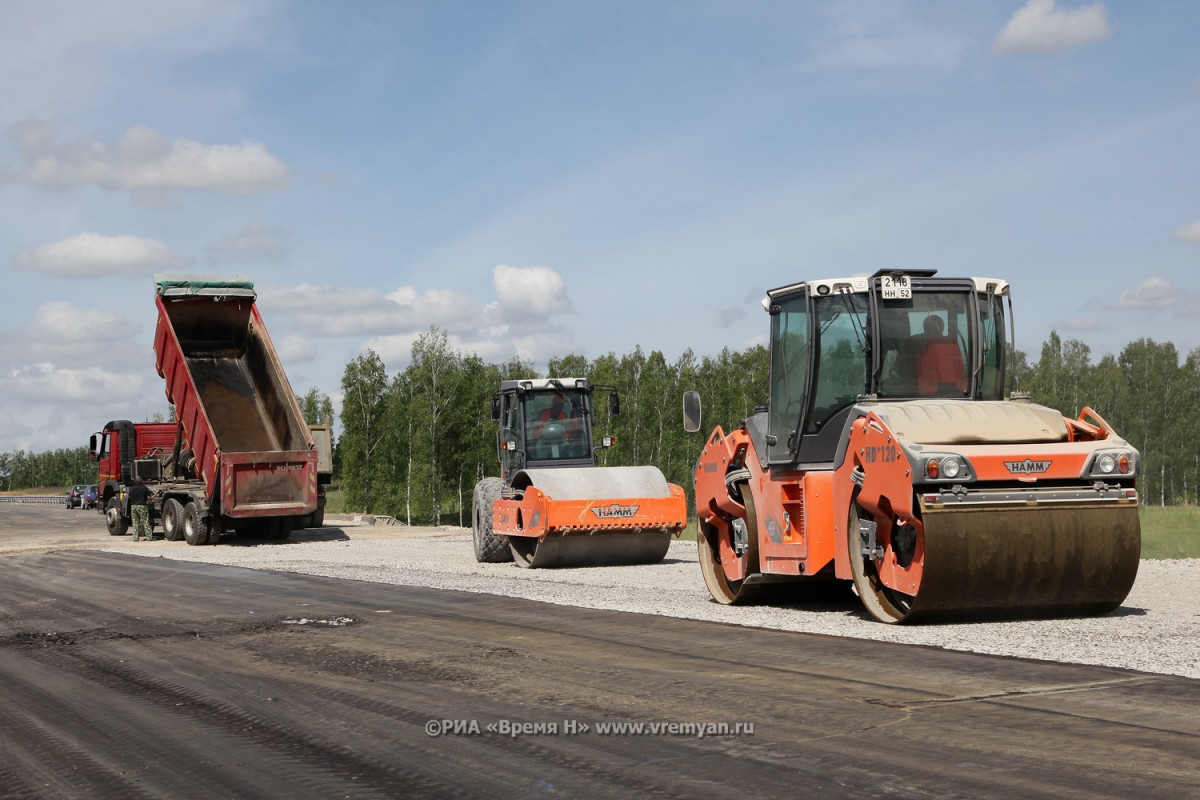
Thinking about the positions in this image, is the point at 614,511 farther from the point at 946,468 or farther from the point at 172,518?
the point at 172,518

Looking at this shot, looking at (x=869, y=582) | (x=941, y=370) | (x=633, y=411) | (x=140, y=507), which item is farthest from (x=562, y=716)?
(x=633, y=411)

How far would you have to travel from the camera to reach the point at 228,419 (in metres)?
26.6

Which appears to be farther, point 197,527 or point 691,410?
point 197,527

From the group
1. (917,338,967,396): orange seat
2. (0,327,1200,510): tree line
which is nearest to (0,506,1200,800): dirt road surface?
(917,338,967,396): orange seat

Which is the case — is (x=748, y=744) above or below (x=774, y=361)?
below

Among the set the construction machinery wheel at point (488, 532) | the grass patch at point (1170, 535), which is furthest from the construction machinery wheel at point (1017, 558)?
the grass patch at point (1170, 535)

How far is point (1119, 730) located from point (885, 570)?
4.30m

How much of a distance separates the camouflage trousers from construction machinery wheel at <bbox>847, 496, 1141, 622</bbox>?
24.1m

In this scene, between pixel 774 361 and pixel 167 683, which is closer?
pixel 167 683

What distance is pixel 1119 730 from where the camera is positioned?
19.4 ft

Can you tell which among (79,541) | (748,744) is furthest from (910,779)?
(79,541)

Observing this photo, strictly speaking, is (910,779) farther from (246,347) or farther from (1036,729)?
(246,347)

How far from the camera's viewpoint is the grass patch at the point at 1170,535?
68.6ft

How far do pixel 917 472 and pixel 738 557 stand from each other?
358cm
